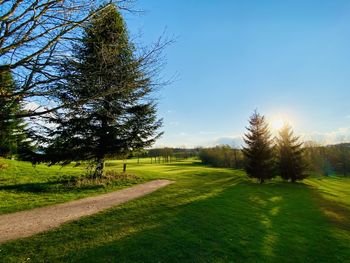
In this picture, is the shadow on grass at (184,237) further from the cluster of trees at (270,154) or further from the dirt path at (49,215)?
the cluster of trees at (270,154)

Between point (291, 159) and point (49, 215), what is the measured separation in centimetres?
3045

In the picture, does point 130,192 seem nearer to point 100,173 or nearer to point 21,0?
point 100,173

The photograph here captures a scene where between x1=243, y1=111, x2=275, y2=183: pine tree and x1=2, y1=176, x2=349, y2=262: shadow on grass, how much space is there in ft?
50.7

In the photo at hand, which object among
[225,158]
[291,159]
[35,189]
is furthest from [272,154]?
[225,158]

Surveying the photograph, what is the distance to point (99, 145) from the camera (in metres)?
16.8

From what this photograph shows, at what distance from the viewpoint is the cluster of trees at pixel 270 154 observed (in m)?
29.2

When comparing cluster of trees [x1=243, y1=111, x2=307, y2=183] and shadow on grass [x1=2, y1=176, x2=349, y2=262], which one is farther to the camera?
cluster of trees [x1=243, y1=111, x2=307, y2=183]

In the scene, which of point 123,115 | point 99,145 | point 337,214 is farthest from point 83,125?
point 337,214

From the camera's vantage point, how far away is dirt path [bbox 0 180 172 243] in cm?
766

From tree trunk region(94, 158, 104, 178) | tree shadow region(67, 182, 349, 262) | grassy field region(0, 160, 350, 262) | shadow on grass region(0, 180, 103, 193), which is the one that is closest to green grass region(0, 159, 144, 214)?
shadow on grass region(0, 180, 103, 193)

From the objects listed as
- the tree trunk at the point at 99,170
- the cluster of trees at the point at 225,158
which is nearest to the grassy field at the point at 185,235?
the tree trunk at the point at 99,170

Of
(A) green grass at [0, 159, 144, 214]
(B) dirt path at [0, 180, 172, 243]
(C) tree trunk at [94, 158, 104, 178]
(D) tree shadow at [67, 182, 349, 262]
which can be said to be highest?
(C) tree trunk at [94, 158, 104, 178]

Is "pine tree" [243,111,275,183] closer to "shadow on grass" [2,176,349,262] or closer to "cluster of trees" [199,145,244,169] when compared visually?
"shadow on grass" [2,176,349,262]

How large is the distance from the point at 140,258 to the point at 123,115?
12.3m
